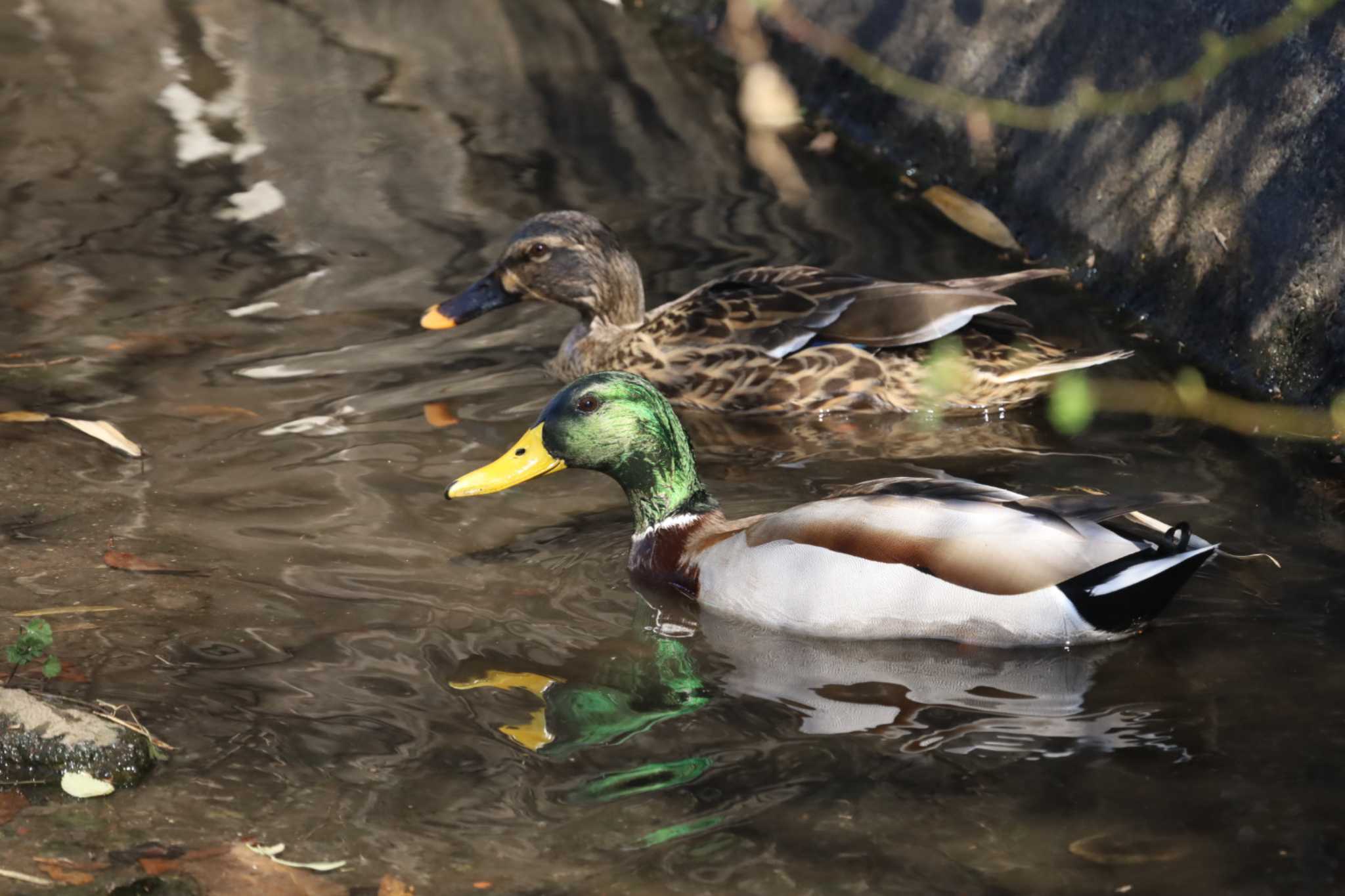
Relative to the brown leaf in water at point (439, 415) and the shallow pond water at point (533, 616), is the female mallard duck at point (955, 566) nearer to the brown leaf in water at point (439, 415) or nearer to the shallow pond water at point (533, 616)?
the shallow pond water at point (533, 616)

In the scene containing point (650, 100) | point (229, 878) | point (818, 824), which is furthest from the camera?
point (650, 100)

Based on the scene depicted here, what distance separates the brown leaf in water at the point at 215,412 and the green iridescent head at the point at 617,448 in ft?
4.45

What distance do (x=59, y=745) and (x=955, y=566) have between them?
7.77 ft

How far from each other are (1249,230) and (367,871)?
4950 mm

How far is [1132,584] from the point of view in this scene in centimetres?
487

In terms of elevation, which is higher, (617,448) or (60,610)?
(617,448)

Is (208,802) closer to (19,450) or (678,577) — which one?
(678,577)

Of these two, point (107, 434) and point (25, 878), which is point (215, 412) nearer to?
point (107, 434)

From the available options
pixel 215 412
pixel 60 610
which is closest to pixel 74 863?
pixel 60 610

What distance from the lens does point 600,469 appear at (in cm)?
586

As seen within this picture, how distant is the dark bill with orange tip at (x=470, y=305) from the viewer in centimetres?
762

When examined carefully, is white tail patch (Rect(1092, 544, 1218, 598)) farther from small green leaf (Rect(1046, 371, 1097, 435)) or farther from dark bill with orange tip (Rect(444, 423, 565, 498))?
small green leaf (Rect(1046, 371, 1097, 435))

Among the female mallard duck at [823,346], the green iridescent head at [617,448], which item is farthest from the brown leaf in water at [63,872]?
the female mallard duck at [823,346]

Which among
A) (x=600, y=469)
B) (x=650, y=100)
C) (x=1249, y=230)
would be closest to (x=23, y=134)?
(x=650, y=100)
